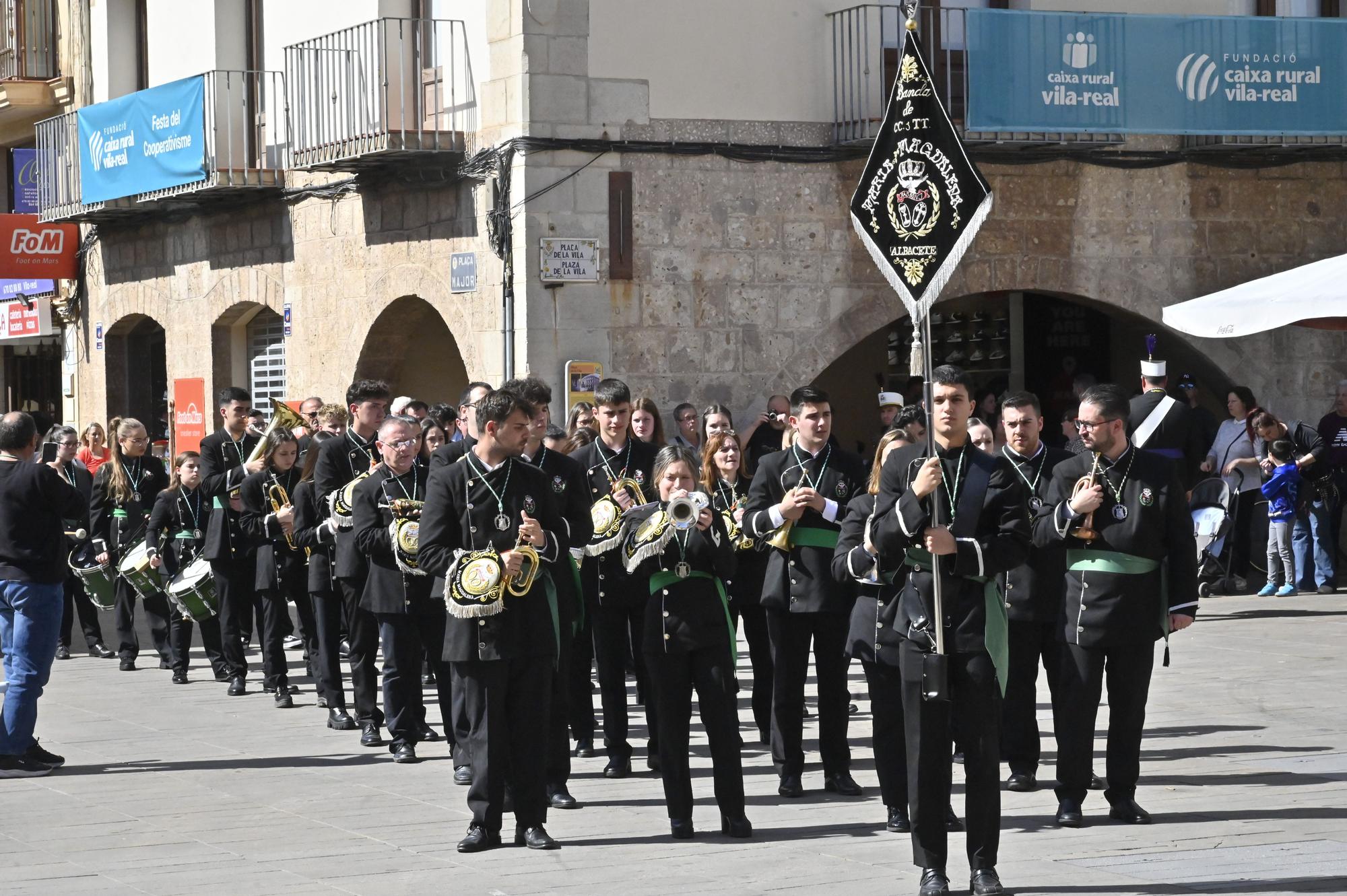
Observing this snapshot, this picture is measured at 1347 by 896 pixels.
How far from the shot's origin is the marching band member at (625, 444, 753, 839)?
8.13 m

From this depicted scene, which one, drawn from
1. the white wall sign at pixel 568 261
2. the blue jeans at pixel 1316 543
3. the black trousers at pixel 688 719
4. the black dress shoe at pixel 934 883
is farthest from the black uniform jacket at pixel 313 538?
the blue jeans at pixel 1316 543

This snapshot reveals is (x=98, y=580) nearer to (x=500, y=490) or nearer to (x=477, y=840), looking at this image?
(x=500, y=490)

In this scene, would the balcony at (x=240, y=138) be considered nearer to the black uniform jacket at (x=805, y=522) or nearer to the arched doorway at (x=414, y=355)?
the arched doorway at (x=414, y=355)

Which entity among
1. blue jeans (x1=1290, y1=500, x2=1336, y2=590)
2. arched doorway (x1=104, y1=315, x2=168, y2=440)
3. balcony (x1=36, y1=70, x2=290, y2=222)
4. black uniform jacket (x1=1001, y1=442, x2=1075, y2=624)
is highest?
balcony (x1=36, y1=70, x2=290, y2=222)

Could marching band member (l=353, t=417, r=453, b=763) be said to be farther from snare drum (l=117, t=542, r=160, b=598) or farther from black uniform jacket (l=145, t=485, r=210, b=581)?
snare drum (l=117, t=542, r=160, b=598)

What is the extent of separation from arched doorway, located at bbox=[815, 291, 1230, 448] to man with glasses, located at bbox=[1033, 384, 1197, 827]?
12.5 m

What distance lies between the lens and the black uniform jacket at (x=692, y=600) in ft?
→ 27.3

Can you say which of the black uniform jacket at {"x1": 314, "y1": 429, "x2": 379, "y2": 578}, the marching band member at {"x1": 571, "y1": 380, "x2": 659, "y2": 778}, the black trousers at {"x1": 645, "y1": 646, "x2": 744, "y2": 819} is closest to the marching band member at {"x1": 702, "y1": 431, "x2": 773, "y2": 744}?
the marching band member at {"x1": 571, "y1": 380, "x2": 659, "y2": 778}

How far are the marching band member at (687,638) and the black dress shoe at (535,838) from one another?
527mm

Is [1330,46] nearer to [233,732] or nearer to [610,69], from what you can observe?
[610,69]

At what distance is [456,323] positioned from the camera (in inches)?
712

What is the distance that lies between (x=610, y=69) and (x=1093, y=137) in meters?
4.65

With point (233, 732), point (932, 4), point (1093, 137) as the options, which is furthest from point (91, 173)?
point (233, 732)

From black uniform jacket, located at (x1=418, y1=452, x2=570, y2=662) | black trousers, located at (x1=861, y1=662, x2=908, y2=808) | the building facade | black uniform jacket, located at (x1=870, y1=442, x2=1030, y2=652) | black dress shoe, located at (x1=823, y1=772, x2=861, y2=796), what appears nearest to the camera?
black uniform jacket, located at (x1=870, y1=442, x2=1030, y2=652)
